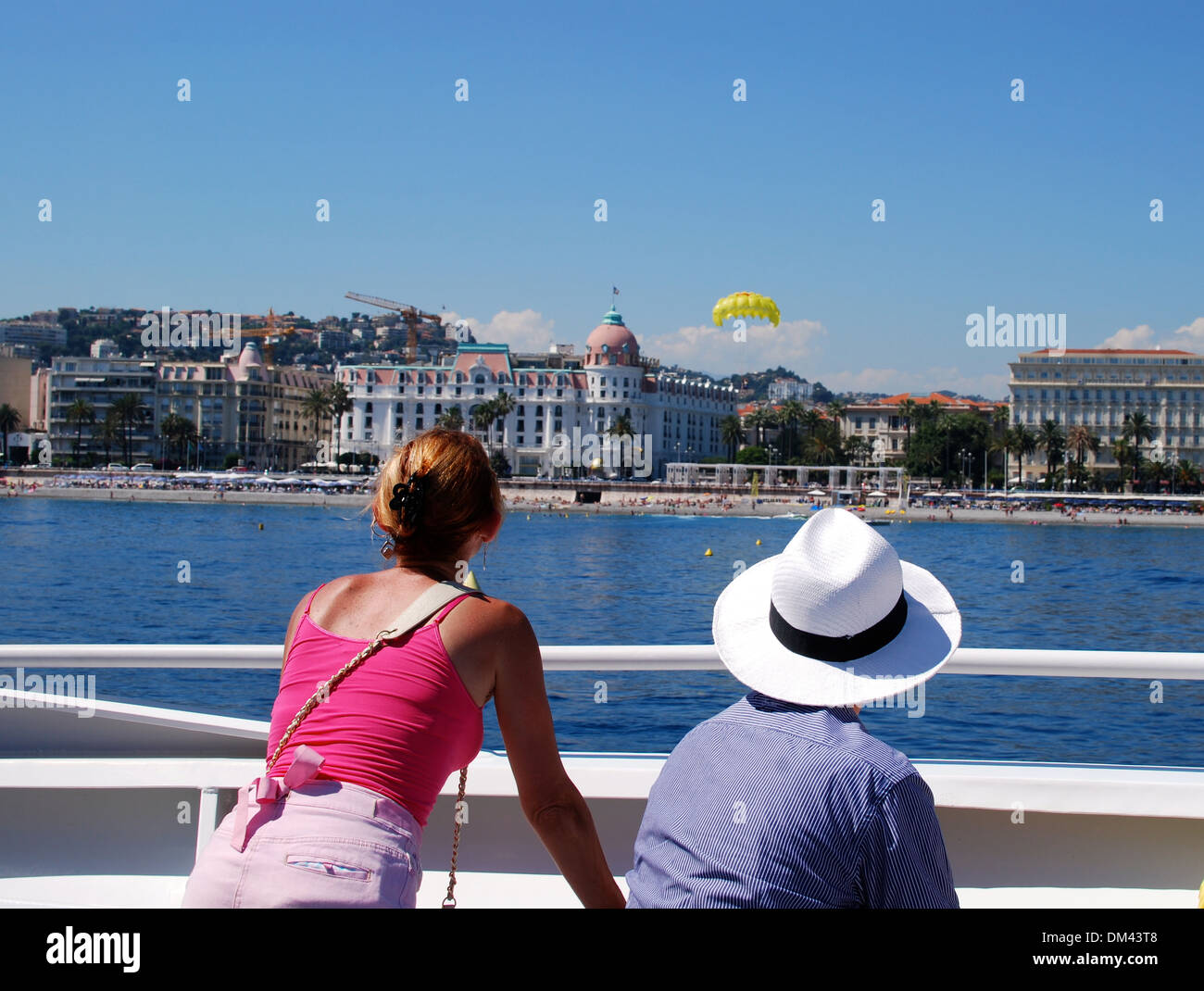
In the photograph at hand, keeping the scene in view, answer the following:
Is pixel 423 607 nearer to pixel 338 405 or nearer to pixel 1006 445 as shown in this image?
pixel 1006 445

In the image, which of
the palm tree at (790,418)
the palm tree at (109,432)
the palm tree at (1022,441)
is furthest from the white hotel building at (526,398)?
the palm tree at (1022,441)

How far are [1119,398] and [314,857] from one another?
108 meters

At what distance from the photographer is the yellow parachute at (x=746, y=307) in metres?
49.2

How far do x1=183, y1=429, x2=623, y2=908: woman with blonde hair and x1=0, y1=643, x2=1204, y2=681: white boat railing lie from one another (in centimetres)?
100

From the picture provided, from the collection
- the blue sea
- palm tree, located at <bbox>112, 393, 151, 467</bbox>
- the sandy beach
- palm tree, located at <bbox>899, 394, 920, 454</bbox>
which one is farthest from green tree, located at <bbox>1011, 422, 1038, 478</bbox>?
palm tree, located at <bbox>112, 393, 151, 467</bbox>

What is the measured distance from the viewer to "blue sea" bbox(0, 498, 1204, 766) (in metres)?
10.8

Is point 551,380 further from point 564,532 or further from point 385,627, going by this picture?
point 385,627

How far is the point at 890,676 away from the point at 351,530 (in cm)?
6511

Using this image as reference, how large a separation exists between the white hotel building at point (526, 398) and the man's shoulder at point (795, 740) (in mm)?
107535

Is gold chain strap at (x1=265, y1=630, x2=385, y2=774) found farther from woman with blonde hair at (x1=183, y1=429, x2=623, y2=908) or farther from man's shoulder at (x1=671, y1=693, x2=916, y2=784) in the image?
man's shoulder at (x1=671, y1=693, x2=916, y2=784)

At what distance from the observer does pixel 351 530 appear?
65062 millimetres

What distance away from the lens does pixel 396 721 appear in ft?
5.19
